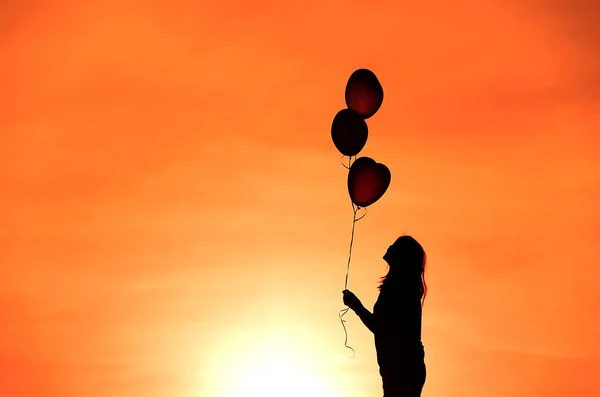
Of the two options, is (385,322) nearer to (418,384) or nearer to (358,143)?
(418,384)

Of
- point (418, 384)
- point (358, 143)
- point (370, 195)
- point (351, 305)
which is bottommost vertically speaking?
point (418, 384)

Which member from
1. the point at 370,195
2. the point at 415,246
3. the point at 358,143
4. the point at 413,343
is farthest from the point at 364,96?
the point at 413,343

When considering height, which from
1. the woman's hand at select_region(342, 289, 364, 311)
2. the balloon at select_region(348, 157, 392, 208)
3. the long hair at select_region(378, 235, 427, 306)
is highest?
the balloon at select_region(348, 157, 392, 208)

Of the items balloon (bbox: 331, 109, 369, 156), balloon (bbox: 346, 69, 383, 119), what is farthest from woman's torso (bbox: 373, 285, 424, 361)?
balloon (bbox: 346, 69, 383, 119)

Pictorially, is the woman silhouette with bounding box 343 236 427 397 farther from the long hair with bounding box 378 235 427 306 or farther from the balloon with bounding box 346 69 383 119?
the balloon with bounding box 346 69 383 119

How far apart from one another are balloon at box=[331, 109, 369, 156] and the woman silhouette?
5.11 ft

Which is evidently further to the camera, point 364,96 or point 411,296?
point 364,96

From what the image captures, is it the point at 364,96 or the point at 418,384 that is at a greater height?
the point at 364,96

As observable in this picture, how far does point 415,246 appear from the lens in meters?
4.64

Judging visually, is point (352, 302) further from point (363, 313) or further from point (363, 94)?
point (363, 94)

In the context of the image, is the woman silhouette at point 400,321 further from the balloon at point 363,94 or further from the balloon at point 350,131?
the balloon at point 363,94

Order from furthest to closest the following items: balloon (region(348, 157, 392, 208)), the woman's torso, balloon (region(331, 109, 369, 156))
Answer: balloon (region(331, 109, 369, 156)) < balloon (region(348, 157, 392, 208)) < the woman's torso

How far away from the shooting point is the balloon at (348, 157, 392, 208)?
5.84m

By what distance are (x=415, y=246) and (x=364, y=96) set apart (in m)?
1.83
